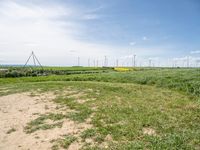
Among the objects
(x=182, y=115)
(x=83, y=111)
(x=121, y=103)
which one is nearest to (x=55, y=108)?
(x=83, y=111)

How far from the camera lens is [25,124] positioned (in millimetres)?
8148

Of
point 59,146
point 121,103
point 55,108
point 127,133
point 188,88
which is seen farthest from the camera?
point 188,88

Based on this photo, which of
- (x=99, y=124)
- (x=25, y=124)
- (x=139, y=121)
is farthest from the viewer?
(x=25, y=124)

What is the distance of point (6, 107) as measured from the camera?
1094 cm

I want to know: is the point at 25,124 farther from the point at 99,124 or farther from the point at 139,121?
the point at 139,121

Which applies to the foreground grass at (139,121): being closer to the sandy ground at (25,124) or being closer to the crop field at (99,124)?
the crop field at (99,124)

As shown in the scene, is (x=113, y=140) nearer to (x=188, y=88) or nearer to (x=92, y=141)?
(x=92, y=141)

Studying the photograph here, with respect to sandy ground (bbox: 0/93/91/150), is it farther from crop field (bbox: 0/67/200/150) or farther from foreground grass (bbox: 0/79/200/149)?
foreground grass (bbox: 0/79/200/149)

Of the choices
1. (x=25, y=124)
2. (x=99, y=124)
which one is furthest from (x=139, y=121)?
(x=25, y=124)

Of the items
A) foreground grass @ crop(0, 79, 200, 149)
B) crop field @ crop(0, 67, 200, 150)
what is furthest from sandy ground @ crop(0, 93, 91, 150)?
foreground grass @ crop(0, 79, 200, 149)

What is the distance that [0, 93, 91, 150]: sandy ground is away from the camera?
6312mm

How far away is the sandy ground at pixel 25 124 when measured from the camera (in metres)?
6.31

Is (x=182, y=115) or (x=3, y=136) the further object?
(x=182, y=115)

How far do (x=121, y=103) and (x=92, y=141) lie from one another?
4.92 metres
